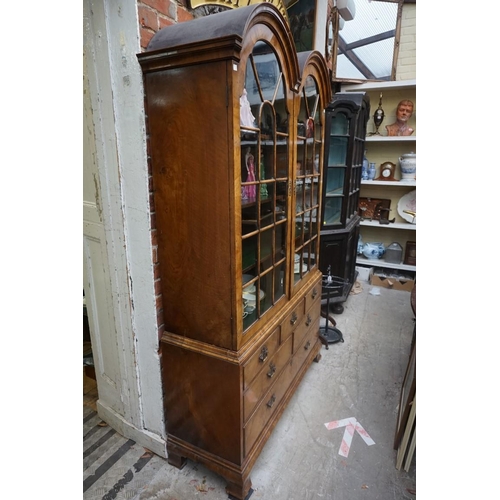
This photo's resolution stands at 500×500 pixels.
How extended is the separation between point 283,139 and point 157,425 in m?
1.49

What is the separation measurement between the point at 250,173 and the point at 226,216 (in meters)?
0.22

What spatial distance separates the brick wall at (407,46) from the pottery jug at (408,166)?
828 mm

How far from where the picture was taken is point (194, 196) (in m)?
1.18

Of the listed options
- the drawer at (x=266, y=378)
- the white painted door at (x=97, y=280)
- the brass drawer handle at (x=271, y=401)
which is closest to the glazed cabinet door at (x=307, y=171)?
the drawer at (x=266, y=378)

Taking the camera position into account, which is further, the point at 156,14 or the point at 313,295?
the point at 313,295

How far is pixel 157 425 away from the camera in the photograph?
1.54 m

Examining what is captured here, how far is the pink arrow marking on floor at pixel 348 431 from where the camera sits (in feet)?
5.49

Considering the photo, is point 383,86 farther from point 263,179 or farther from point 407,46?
point 263,179

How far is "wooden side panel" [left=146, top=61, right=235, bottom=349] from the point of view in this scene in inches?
42.5

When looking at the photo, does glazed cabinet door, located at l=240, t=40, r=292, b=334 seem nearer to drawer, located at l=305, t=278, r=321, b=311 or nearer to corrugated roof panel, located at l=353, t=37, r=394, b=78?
drawer, located at l=305, t=278, r=321, b=311

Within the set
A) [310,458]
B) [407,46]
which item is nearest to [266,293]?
[310,458]

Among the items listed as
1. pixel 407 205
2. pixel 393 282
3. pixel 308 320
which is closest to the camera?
pixel 308 320

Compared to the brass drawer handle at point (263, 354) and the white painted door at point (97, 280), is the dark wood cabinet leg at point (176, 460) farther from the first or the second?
the brass drawer handle at point (263, 354)

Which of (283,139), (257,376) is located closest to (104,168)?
(283,139)
